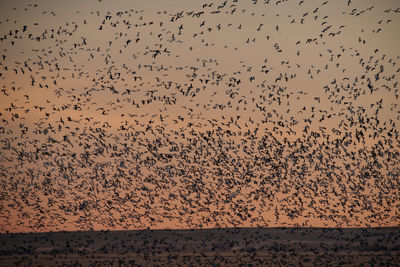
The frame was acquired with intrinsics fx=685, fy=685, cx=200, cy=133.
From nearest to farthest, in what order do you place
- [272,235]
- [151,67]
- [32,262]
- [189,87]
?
[151,67] < [189,87] < [32,262] < [272,235]

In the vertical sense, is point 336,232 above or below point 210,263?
above

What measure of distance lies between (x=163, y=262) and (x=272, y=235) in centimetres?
3836

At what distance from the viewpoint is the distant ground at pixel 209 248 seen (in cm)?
4006

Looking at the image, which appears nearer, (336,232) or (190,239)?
(190,239)

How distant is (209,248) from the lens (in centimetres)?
6397

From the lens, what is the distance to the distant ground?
131 ft

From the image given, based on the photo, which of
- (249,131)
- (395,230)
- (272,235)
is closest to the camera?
(249,131)

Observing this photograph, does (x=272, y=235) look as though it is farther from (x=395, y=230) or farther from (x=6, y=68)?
(x=6, y=68)

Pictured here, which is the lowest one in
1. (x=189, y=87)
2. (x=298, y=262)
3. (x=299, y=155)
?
(x=298, y=262)

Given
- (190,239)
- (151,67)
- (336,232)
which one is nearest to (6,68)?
(151,67)

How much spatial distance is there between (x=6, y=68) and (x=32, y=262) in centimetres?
1597

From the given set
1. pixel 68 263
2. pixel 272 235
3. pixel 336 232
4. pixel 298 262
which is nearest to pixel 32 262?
pixel 68 263

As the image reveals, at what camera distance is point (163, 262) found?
129 ft

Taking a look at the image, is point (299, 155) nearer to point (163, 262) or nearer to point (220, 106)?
point (220, 106)
